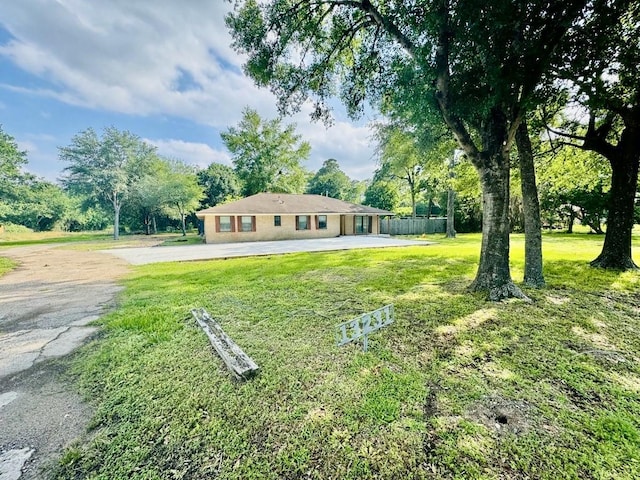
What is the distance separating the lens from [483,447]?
1.79 metres

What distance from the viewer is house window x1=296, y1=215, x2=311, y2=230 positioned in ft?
66.6

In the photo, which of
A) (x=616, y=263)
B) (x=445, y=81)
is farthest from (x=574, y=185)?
(x=445, y=81)

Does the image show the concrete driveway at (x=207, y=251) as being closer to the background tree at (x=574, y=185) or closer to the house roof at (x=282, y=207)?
the house roof at (x=282, y=207)

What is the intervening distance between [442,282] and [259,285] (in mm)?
4335

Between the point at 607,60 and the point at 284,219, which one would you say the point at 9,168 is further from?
the point at 607,60

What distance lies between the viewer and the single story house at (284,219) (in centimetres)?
1777

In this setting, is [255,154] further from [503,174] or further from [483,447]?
[483,447]

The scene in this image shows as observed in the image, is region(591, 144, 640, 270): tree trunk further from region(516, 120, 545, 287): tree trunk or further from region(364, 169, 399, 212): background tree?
region(364, 169, 399, 212): background tree

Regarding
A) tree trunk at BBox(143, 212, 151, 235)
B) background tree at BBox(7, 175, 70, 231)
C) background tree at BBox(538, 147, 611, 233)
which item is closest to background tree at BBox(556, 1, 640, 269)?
background tree at BBox(538, 147, 611, 233)

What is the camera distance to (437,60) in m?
4.50

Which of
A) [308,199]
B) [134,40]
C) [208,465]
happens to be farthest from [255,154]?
[208,465]

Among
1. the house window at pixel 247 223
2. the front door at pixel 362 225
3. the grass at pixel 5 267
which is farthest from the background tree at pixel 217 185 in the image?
the grass at pixel 5 267

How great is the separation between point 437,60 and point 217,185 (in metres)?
28.8

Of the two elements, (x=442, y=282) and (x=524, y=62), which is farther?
(x=442, y=282)
